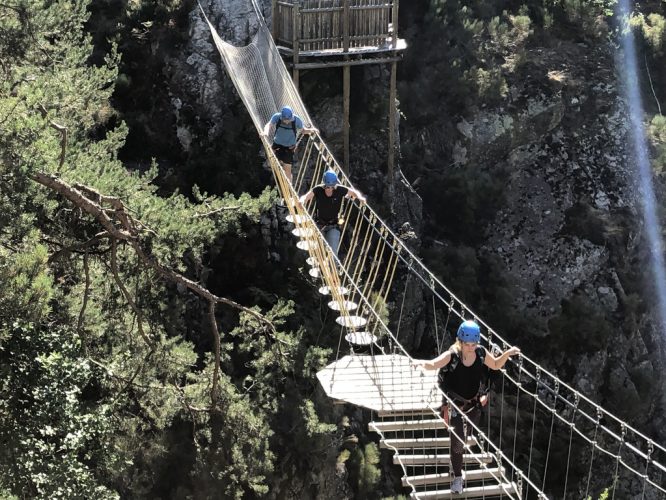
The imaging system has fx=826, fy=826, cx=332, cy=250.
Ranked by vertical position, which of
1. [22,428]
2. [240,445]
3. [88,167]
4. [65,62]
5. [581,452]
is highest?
[65,62]

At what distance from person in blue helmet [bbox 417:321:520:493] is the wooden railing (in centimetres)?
547

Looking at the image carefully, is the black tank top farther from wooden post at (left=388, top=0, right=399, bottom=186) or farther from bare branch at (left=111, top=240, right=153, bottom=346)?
wooden post at (left=388, top=0, right=399, bottom=186)

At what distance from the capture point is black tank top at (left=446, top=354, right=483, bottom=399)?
179 inches

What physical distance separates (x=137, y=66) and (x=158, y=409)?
5279mm

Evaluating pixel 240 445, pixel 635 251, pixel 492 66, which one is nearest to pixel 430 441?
pixel 240 445

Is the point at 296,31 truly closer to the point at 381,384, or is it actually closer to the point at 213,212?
the point at 213,212

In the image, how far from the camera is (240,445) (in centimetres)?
612

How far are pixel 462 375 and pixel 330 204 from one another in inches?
98.6

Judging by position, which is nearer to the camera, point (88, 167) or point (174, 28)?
point (88, 167)

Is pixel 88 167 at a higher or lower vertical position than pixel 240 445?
→ higher

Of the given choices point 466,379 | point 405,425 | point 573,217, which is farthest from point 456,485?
point 573,217

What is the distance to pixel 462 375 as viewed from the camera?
4.56m

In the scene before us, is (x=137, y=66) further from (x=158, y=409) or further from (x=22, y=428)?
(x=22, y=428)

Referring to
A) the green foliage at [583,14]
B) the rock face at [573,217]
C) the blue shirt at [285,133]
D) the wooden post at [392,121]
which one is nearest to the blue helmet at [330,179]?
the blue shirt at [285,133]
